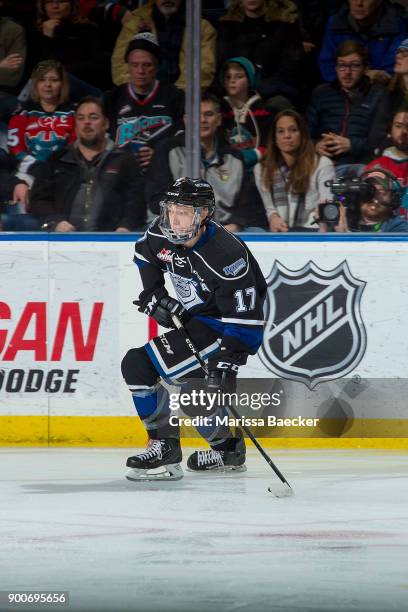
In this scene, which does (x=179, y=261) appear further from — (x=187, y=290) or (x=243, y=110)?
(x=243, y=110)

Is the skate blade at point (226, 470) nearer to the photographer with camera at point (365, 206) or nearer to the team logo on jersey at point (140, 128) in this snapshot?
the photographer with camera at point (365, 206)

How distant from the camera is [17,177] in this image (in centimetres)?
669

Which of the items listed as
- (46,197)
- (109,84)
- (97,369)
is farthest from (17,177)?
(97,369)

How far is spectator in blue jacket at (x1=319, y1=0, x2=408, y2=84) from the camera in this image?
6.70 m

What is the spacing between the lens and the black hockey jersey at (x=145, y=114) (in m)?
6.64

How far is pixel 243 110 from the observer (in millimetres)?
6691

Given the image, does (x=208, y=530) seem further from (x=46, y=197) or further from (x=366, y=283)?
(x=46, y=197)

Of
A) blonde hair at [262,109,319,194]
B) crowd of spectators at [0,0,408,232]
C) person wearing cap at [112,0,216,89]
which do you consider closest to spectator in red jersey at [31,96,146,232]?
crowd of spectators at [0,0,408,232]

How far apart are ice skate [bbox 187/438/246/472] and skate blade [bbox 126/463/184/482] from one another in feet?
0.63

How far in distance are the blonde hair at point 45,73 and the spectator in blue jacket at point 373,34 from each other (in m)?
1.44

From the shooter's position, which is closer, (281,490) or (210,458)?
(281,490)

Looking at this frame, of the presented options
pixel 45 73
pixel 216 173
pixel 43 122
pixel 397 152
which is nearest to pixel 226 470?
pixel 216 173

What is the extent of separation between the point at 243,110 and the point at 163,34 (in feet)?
2.16

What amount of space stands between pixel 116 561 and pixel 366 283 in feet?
9.01
